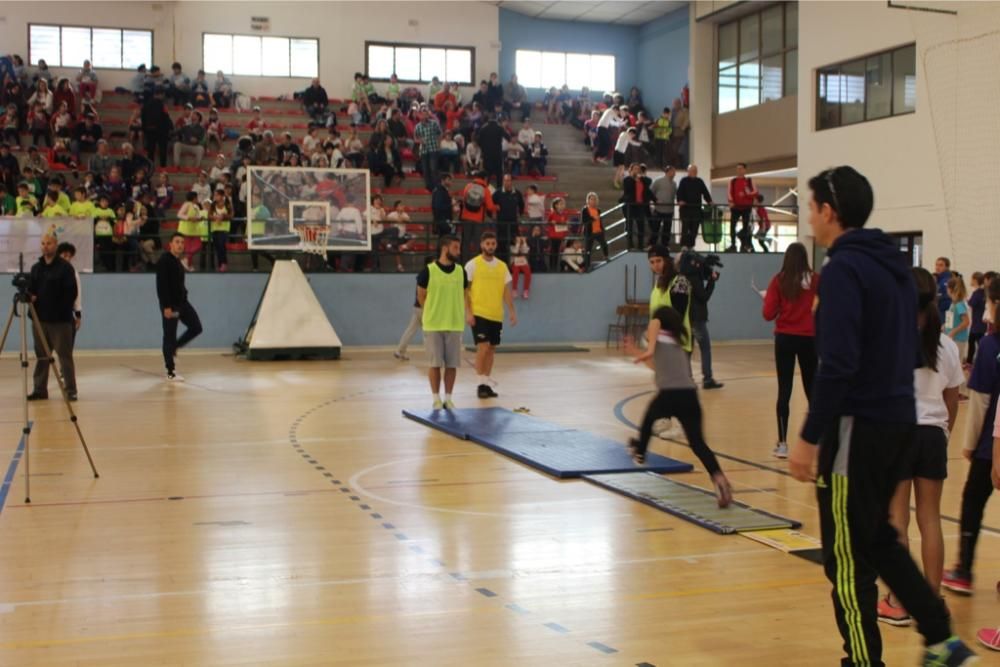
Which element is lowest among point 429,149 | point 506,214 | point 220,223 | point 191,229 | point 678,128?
point 191,229

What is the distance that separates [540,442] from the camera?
386 inches

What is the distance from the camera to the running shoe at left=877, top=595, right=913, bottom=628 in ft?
16.2

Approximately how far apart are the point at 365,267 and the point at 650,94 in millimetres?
14839

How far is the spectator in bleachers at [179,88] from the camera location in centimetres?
2766

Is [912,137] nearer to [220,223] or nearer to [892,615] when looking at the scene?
[220,223]

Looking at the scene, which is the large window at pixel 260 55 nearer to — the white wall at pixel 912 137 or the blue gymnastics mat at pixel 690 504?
the white wall at pixel 912 137

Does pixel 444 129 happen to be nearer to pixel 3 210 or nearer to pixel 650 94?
pixel 650 94

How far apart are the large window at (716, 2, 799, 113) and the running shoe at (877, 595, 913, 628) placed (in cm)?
2357

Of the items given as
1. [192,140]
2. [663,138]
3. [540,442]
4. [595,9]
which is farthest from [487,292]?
[595,9]

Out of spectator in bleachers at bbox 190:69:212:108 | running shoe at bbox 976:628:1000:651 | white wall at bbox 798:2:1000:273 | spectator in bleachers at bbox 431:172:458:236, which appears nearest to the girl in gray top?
running shoe at bbox 976:628:1000:651

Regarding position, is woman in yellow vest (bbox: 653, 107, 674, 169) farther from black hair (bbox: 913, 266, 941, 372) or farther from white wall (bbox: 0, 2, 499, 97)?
black hair (bbox: 913, 266, 941, 372)

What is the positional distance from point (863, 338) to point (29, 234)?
1799 centimetres

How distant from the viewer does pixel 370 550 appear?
6.37 m

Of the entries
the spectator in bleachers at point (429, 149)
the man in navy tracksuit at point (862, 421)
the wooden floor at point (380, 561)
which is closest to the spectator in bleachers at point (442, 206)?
the spectator in bleachers at point (429, 149)
